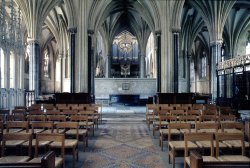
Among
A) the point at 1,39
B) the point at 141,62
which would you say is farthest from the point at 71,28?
the point at 141,62

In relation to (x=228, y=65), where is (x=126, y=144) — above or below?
below

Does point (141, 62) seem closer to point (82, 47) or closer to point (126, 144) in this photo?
point (82, 47)

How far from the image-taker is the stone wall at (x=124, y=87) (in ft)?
71.6

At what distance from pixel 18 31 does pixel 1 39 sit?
8.54 feet

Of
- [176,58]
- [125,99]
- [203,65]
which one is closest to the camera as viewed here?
[176,58]

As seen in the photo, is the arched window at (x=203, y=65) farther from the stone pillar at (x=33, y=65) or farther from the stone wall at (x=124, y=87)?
the stone pillar at (x=33, y=65)

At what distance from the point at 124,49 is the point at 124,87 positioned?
47.5 feet

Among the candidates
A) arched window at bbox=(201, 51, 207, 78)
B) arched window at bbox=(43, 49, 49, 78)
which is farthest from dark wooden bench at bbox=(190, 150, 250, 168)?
arched window at bbox=(43, 49, 49, 78)

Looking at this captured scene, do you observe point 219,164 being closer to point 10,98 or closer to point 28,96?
point 10,98

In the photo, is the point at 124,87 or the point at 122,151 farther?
the point at 124,87

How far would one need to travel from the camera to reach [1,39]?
519 inches

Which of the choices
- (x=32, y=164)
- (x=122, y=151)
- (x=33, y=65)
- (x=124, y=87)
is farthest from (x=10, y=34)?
(x=32, y=164)

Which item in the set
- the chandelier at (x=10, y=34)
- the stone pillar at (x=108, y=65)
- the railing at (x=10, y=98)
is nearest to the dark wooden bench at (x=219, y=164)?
the chandelier at (x=10, y=34)

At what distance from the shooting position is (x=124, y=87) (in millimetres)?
21766
